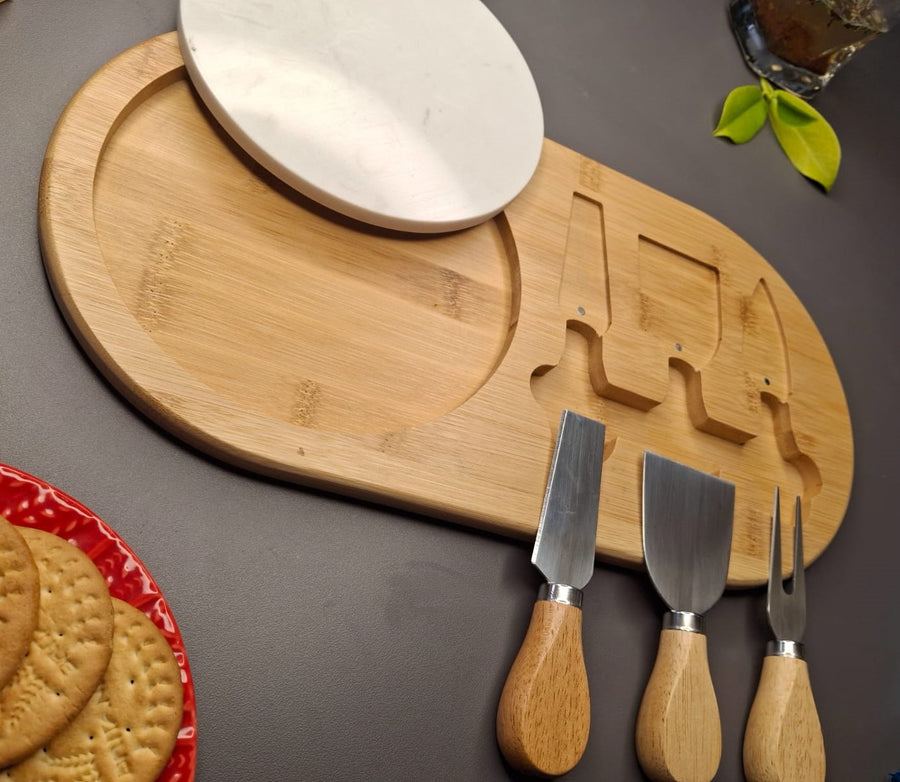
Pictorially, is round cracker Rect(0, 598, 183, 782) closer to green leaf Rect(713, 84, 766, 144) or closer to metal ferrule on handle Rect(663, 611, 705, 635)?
metal ferrule on handle Rect(663, 611, 705, 635)

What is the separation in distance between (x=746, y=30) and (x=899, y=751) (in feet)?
3.20

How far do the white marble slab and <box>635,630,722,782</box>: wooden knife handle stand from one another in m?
0.43

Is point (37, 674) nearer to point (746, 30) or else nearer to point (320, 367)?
point (320, 367)

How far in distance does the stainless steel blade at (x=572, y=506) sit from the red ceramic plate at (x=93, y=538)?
290 mm

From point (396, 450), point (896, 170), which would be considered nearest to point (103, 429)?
point (396, 450)

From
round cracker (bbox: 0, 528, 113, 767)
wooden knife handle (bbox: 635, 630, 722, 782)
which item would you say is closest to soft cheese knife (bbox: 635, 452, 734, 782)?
wooden knife handle (bbox: 635, 630, 722, 782)

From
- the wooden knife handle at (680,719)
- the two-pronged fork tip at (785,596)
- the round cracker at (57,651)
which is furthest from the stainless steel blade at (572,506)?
the round cracker at (57,651)

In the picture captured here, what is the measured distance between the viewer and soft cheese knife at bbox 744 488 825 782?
2.38ft

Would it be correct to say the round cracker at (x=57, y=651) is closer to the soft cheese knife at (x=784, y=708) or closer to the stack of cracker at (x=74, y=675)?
the stack of cracker at (x=74, y=675)

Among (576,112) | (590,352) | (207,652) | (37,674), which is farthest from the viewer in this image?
(576,112)

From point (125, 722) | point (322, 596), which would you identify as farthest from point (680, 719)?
point (125, 722)

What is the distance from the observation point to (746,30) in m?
1.24

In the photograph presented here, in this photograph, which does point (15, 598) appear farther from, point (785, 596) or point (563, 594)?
point (785, 596)

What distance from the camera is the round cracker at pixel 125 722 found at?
0.45 metres
